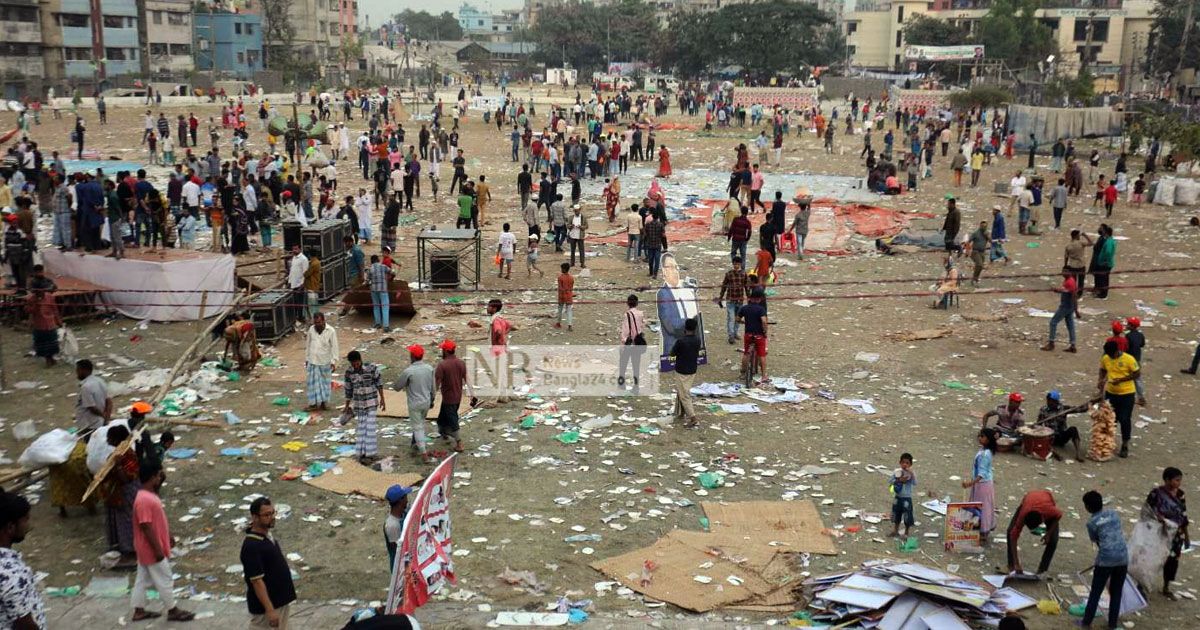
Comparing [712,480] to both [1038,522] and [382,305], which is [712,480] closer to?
[1038,522]

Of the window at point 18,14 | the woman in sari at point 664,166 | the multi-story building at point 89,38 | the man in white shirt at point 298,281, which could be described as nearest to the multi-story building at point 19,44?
the window at point 18,14

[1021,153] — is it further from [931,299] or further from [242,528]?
[242,528]

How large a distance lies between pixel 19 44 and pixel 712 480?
57.5m

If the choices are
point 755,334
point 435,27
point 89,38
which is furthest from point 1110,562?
point 435,27

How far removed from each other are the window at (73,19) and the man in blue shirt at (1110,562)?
62098 mm

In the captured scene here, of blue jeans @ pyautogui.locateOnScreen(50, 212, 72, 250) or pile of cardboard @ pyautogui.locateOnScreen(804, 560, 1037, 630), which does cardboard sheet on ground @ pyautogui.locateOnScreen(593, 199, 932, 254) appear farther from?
pile of cardboard @ pyautogui.locateOnScreen(804, 560, 1037, 630)

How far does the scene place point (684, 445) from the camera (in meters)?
10.7

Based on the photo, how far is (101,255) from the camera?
15617mm

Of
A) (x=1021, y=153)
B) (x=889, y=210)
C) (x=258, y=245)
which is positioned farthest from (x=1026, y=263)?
(x=1021, y=153)

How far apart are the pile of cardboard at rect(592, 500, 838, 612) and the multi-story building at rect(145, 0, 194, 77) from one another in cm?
6542

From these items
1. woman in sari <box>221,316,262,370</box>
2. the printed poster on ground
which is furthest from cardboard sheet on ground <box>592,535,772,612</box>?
woman in sari <box>221,316,262,370</box>

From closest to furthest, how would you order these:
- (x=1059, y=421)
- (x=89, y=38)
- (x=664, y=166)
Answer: (x=1059, y=421), (x=664, y=166), (x=89, y=38)

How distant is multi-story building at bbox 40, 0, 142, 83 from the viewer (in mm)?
56438

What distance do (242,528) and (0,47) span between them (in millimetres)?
55872
